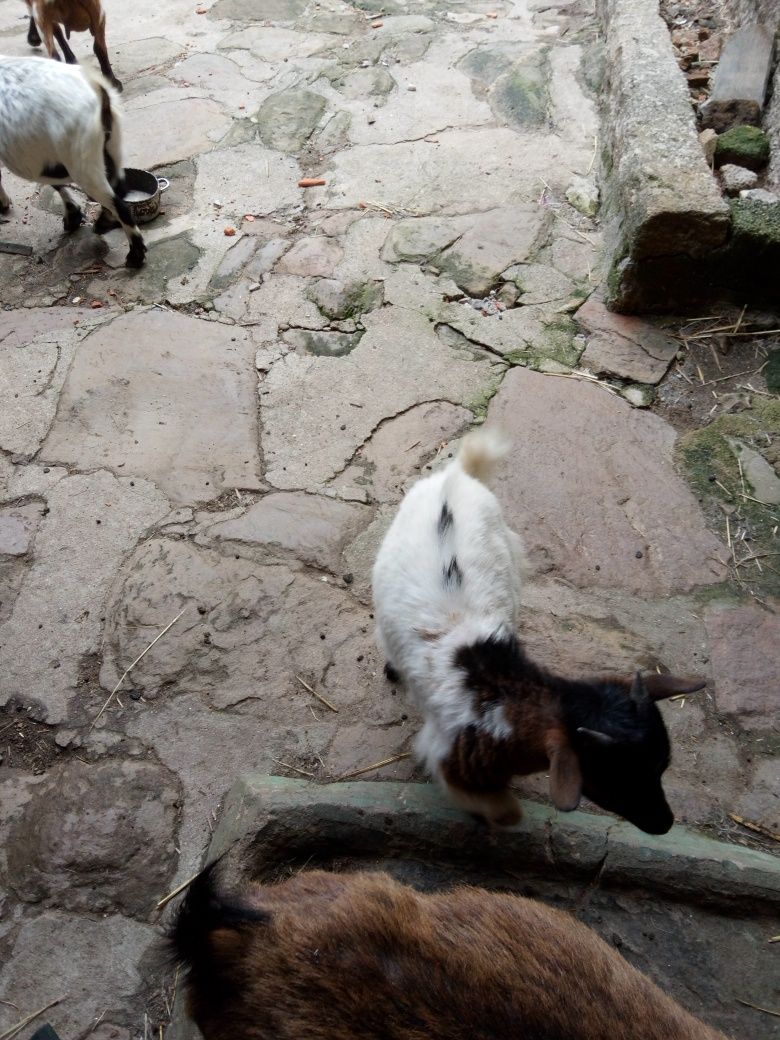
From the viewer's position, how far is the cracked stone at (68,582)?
3107 millimetres

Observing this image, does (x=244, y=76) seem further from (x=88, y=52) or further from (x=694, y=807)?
(x=694, y=807)

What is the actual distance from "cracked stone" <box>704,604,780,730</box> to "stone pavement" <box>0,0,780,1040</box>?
0.4 inches

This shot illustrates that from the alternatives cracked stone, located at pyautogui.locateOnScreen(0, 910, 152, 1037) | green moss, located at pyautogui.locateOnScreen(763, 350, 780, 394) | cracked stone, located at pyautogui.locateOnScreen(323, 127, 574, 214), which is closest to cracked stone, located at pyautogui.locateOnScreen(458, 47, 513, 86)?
cracked stone, located at pyautogui.locateOnScreen(323, 127, 574, 214)

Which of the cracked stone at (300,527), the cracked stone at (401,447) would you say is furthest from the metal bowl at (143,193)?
the cracked stone at (300,527)

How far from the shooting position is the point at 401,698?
9.95 feet

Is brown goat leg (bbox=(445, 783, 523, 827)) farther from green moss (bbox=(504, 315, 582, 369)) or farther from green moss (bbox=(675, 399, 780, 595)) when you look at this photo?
green moss (bbox=(504, 315, 582, 369))

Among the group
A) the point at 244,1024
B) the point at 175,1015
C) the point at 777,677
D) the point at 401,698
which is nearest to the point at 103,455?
the point at 401,698

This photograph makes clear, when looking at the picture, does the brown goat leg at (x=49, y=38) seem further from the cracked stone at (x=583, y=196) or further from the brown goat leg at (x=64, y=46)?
the cracked stone at (x=583, y=196)

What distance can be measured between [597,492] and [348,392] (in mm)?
1386

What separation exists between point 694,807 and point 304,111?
18.3 feet

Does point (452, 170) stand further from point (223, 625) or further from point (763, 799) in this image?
point (763, 799)

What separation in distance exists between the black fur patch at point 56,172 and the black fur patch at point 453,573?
3.70 meters

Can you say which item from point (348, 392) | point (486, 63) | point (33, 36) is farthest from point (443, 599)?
point (33, 36)

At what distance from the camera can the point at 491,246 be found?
482 centimetres
